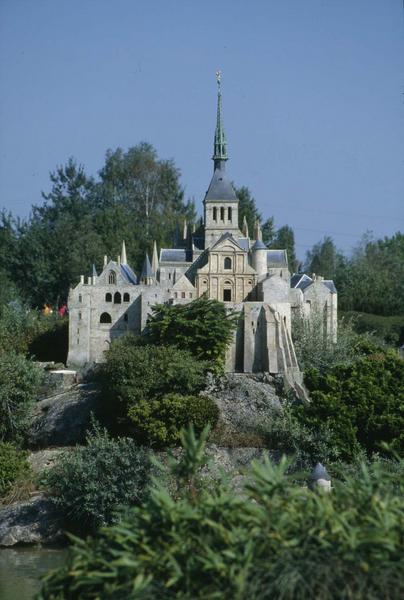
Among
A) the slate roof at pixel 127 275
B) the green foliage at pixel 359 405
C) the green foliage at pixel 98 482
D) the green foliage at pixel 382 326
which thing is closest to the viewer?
the green foliage at pixel 98 482

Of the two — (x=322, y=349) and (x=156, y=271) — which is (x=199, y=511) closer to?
(x=322, y=349)

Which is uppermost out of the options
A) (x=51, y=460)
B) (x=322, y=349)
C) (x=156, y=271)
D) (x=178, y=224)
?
(x=178, y=224)

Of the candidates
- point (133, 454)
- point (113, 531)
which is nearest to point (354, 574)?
point (113, 531)

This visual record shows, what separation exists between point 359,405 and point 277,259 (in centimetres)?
1305

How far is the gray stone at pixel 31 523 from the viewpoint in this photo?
33031 mm

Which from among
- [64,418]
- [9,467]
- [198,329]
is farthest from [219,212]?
[9,467]

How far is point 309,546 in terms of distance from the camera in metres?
14.4

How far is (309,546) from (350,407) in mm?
26295

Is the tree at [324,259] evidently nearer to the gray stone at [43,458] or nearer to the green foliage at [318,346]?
the green foliage at [318,346]

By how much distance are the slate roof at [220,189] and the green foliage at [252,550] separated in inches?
1432

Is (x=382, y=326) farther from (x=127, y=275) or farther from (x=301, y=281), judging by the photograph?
(x=127, y=275)

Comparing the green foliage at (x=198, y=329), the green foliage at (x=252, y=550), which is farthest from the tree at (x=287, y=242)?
the green foliage at (x=252, y=550)

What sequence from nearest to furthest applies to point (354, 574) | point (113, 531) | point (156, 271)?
1. point (354, 574)
2. point (113, 531)
3. point (156, 271)

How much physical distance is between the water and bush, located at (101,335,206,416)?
9.04m
